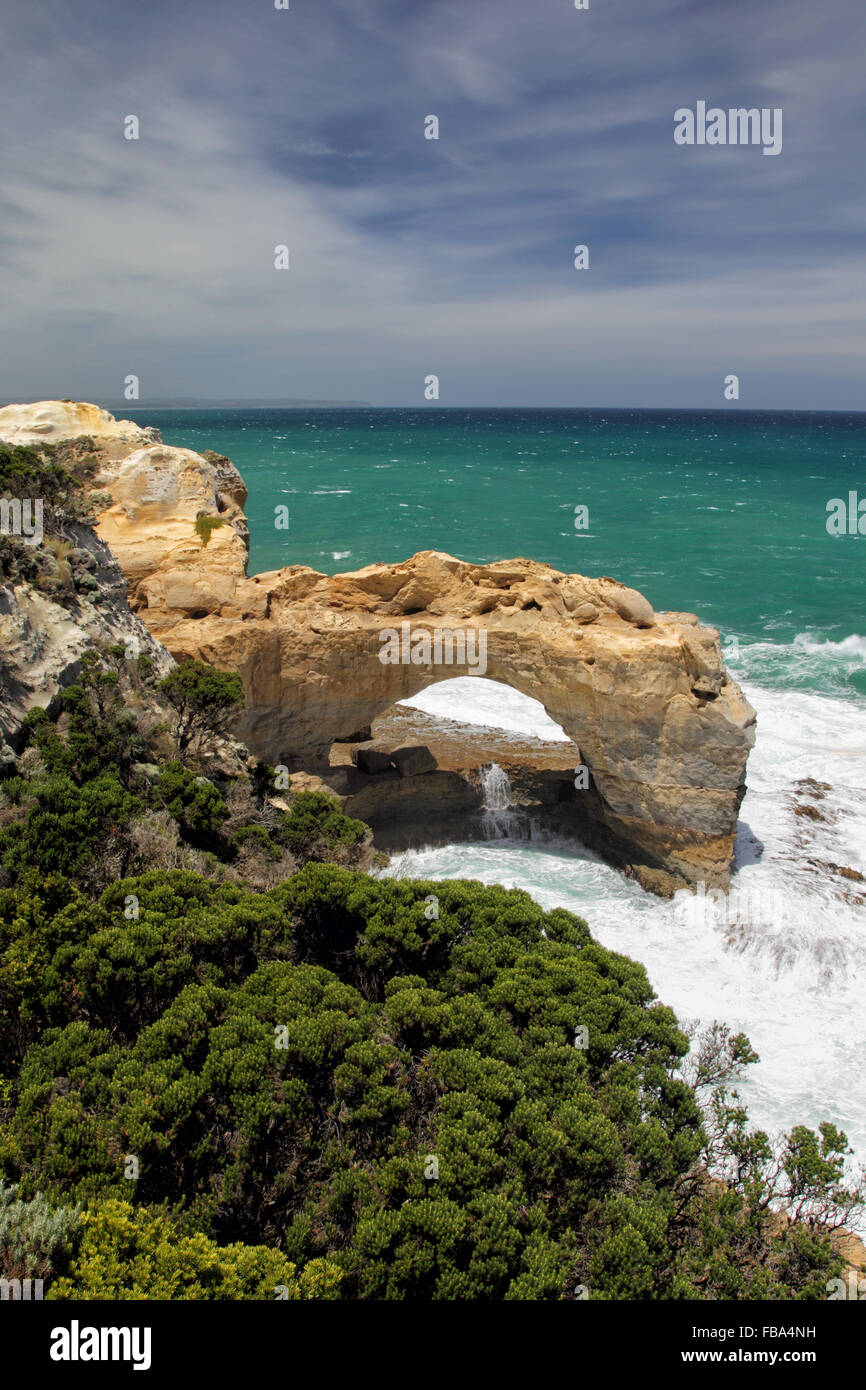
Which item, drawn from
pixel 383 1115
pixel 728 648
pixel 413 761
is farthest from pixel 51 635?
pixel 728 648

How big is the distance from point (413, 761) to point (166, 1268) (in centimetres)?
1658

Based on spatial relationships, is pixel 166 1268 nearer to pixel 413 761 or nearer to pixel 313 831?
pixel 313 831

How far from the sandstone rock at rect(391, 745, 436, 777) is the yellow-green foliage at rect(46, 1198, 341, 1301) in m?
15.9

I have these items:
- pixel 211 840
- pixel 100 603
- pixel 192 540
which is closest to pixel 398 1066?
pixel 211 840

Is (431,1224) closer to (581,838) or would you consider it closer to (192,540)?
(581,838)

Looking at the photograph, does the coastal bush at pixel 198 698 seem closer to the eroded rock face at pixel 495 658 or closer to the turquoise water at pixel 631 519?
the eroded rock face at pixel 495 658

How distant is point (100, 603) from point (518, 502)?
65.4 metres

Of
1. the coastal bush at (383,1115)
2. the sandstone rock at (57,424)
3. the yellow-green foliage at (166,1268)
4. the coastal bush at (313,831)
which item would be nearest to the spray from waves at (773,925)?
the coastal bush at (313,831)

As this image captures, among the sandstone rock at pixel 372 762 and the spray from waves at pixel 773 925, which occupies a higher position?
the sandstone rock at pixel 372 762

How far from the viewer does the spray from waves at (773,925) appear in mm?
14438

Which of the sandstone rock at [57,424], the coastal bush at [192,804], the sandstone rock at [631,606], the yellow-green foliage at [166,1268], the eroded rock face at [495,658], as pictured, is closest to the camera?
the yellow-green foliage at [166,1268]

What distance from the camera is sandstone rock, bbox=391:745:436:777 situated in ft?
73.9

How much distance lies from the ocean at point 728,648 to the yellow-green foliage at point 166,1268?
9.63 m
